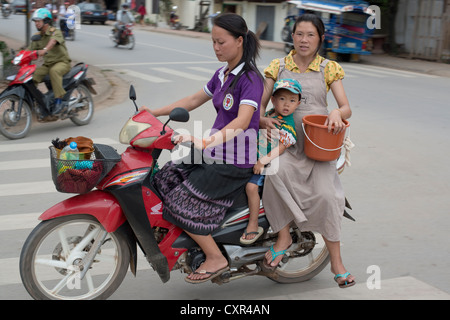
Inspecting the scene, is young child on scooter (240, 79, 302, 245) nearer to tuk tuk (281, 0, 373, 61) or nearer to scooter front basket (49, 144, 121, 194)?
scooter front basket (49, 144, 121, 194)

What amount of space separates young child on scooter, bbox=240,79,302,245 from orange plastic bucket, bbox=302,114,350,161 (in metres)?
0.11

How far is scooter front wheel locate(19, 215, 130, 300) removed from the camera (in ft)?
10.7

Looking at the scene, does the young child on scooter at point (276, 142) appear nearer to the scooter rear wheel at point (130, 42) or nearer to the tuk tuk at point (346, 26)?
the tuk tuk at point (346, 26)

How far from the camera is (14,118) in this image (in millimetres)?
8039

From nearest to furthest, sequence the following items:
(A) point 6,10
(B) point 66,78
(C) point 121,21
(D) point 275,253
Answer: (D) point 275,253 < (B) point 66,78 < (C) point 121,21 < (A) point 6,10

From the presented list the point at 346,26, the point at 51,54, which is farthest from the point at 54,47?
the point at 346,26

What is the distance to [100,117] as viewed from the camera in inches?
381

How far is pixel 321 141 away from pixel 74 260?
1618mm

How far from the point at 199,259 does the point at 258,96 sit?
1054 mm

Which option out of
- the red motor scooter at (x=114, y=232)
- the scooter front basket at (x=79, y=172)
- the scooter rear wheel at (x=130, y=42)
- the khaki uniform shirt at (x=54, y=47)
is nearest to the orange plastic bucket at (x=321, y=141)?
the red motor scooter at (x=114, y=232)

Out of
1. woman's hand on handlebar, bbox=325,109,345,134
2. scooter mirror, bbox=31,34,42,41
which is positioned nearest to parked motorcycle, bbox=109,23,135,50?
→ scooter mirror, bbox=31,34,42,41

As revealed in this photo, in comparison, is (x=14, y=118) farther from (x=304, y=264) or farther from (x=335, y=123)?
(x=335, y=123)
